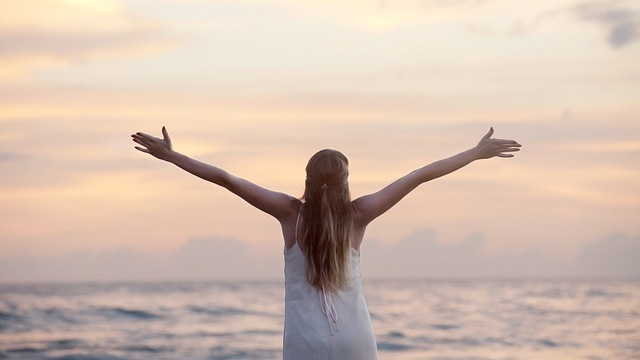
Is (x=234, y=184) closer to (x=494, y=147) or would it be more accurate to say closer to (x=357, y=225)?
(x=357, y=225)

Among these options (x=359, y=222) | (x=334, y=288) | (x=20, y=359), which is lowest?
(x=20, y=359)

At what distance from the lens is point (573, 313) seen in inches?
1226

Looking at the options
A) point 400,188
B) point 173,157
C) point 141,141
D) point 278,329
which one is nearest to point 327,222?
point 400,188

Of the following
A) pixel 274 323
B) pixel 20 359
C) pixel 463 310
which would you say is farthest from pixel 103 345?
pixel 463 310

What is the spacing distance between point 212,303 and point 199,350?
599 inches

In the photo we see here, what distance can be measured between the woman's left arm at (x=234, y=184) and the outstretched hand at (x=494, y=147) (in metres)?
0.92

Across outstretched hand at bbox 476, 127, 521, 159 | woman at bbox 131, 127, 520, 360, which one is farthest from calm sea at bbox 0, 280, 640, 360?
woman at bbox 131, 127, 520, 360

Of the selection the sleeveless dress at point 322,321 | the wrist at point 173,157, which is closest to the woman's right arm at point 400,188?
the sleeveless dress at point 322,321

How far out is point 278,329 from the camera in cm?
2641

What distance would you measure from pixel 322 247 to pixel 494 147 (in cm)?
97

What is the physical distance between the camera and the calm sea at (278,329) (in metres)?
21.2

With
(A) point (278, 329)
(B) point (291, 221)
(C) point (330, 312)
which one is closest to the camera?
(C) point (330, 312)

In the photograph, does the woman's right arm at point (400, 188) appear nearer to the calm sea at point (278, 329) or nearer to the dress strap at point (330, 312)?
the dress strap at point (330, 312)

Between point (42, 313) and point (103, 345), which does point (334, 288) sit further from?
point (42, 313)
